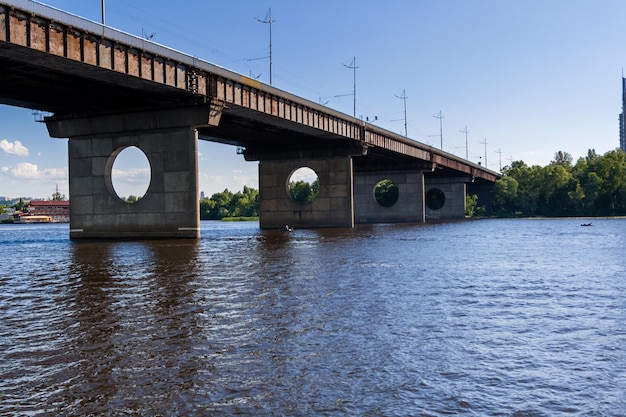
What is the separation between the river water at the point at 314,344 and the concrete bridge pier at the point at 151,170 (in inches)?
1096

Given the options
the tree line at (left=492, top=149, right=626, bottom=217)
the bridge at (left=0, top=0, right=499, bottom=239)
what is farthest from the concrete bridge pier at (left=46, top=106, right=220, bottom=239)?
the tree line at (left=492, top=149, right=626, bottom=217)

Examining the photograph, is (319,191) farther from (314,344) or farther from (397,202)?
(314,344)

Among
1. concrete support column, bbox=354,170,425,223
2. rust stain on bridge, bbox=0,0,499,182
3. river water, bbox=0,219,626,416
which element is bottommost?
river water, bbox=0,219,626,416

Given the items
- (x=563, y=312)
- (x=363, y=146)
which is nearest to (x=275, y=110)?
(x=363, y=146)

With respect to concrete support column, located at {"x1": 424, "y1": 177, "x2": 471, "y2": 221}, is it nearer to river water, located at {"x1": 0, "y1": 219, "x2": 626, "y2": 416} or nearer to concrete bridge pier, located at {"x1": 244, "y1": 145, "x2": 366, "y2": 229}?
concrete bridge pier, located at {"x1": 244, "y1": 145, "x2": 366, "y2": 229}

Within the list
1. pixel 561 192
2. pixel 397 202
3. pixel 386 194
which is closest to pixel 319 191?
pixel 397 202

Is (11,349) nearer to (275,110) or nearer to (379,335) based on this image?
(379,335)

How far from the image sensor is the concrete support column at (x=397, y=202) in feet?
394

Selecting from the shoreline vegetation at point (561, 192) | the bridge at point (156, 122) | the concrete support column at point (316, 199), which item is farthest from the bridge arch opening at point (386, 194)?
the concrete support column at point (316, 199)

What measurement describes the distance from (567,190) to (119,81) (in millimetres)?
132827

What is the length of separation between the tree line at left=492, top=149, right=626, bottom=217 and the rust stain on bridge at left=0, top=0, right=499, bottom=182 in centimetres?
9159

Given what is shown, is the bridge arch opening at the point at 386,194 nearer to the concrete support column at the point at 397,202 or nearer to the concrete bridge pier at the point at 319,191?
the concrete support column at the point at 397,202

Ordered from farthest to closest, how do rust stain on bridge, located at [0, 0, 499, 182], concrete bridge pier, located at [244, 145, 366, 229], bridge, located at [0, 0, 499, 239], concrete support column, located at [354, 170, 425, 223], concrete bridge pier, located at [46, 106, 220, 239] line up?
1. concrete support column, located at [354, 170, 425, 223]
2. concrete bridge pier, located at [244, 145, 366, 229]
3. concrete bridge pier, located at [46, 106, 220, 239]
4. bridge, located at [0, 0, 499, 239]
5. rust stain on bridge, located at [0, 0, 499, 182]

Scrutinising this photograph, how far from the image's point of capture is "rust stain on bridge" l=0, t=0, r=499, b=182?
37.1 meters
